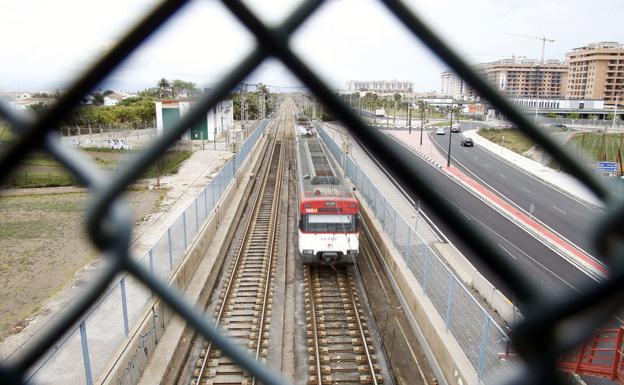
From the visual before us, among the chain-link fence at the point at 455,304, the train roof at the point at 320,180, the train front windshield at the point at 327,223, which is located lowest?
the chain-link fence at the point at 455,304

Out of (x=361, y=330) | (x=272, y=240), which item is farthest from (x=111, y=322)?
(x=272, y=240)

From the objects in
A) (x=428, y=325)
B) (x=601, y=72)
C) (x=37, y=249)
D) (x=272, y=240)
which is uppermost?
(x=601, y=72)

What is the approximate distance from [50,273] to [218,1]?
47.8 feet

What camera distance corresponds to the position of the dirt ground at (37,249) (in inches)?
440

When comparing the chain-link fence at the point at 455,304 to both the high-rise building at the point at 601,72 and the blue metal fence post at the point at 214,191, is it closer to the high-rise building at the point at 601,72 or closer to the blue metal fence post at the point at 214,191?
the blue metal fence post at the point at 214,191

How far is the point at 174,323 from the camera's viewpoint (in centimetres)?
968

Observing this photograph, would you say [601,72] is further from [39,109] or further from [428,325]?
[39,109]

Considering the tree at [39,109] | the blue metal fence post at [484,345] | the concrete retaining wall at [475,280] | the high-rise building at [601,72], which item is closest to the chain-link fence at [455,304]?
the blue metal fence post at [484,345]

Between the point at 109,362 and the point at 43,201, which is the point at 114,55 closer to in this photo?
the point at 109,362

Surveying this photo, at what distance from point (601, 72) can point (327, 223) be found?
2515 inches

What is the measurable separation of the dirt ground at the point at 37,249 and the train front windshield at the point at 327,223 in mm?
4916

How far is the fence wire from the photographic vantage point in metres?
0.76

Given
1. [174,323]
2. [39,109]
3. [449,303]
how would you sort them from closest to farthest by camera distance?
[39,109] < [449,303] < [174,323]

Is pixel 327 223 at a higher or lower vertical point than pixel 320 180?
lower
